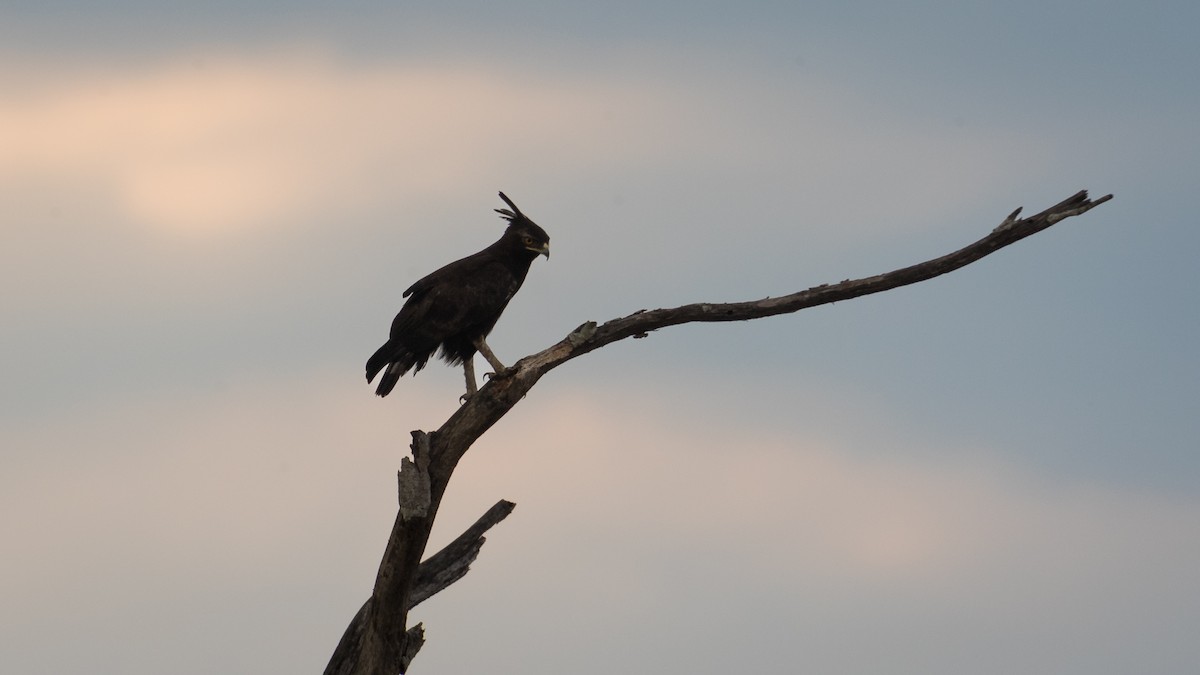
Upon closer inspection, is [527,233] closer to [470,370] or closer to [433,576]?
[470,370]

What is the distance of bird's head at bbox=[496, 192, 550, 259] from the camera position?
13.7 meters

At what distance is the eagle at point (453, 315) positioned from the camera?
502 inches

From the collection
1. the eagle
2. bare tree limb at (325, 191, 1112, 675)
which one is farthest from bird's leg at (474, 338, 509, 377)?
bare tree limb at (325, 191, 1112, 675)

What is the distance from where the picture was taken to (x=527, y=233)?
13.7 metres

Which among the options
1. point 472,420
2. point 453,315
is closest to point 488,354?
point 453,315

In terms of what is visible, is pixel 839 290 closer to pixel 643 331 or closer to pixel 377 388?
pixel 643 331

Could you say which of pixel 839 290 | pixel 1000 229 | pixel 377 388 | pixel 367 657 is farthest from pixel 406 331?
pixel 1000 229

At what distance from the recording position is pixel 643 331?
424 inches

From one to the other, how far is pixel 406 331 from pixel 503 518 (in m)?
2.37

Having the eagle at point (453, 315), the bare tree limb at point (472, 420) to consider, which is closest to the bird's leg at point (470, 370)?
the eagle at point (453, 315)

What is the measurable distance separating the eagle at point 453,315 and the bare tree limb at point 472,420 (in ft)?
5.59

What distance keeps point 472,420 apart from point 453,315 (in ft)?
8.11

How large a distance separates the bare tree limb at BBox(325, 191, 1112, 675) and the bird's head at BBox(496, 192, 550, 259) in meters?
2.99

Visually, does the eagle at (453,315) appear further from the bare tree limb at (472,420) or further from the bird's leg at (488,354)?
the bare tree limb at (472,420)
